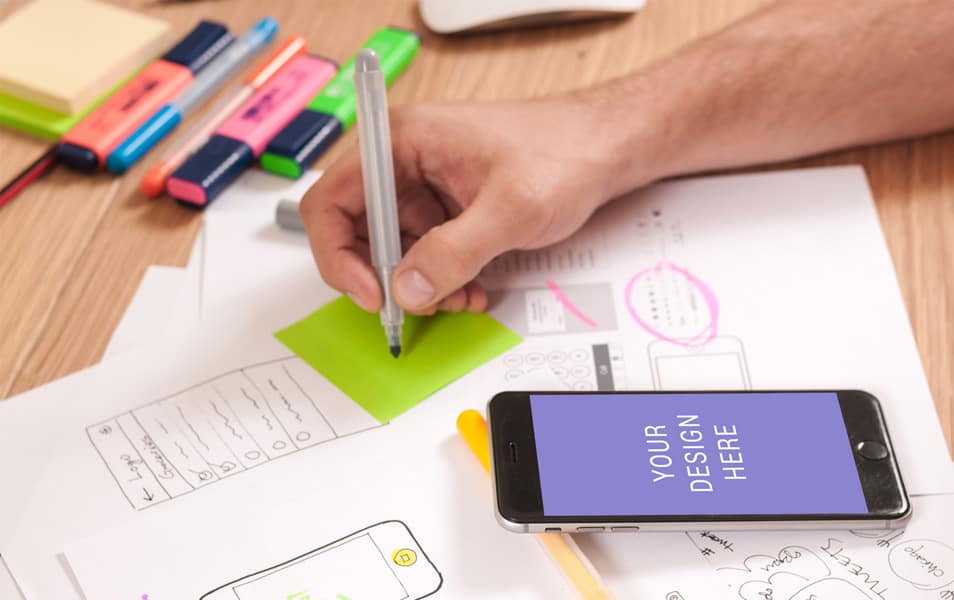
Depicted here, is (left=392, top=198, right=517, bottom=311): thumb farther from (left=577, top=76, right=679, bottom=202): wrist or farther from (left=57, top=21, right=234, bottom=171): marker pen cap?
(left=57, top=21, right=234, bottom=171): marker pen cap

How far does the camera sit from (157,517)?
607 mm

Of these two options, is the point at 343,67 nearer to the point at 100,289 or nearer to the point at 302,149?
the point at 302,149

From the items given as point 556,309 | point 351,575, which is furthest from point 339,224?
point 351,575

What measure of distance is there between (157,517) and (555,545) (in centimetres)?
23

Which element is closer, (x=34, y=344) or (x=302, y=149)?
(x=34, y=344)

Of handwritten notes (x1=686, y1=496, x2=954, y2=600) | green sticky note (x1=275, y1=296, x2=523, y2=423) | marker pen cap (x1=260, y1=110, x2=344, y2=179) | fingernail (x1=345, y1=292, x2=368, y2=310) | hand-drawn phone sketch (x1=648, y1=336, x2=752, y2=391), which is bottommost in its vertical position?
handwritten notes (x1=686, y1=496, x2=954, y2=600)

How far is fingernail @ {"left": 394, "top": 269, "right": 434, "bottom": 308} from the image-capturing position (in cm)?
69

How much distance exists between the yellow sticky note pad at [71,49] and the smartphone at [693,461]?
1.58ft

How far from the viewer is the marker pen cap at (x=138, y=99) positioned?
0.84m

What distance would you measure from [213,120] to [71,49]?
0.15 meters

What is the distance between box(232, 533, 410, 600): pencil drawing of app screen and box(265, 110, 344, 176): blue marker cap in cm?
37

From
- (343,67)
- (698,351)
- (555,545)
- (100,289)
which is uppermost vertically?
(343,67)

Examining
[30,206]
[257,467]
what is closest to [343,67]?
[30,206]

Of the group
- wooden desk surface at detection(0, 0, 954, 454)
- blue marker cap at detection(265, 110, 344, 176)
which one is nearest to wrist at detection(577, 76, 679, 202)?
wooden desk surface at detection(0, 0, 954, 454)
